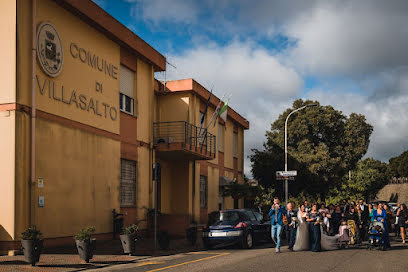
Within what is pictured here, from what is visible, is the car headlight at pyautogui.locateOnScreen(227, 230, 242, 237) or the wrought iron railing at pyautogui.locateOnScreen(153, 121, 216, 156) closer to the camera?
the car headlight at pyautogui.locateOnScreen(227, 230, 242, 237)

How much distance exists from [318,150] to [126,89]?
21478 mm

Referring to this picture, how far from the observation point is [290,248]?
16047 mm

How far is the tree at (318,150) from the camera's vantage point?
38.4m

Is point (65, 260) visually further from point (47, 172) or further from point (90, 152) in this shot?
point (90, 152)

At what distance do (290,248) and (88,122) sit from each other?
8279 millimetres

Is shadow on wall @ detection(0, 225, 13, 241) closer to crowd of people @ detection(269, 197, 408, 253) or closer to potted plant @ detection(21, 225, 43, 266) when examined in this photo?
potted plant @ detection(21, 225, 43, 266)

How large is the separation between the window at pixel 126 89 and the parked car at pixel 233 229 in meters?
6.38

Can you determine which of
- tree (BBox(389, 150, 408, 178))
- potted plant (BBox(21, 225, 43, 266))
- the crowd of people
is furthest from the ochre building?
tree (BBox(389, 150, 408, 178))

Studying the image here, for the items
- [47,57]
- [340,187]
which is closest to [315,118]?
[340,187]

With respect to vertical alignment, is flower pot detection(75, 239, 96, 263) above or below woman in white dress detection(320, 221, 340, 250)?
above

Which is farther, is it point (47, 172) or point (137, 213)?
point (137, 213)

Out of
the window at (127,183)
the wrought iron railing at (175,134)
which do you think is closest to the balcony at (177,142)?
the wrought iron railing at (175,134)

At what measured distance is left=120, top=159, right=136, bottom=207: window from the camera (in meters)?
20.2

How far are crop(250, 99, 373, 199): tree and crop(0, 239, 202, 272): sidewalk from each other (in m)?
22.1
